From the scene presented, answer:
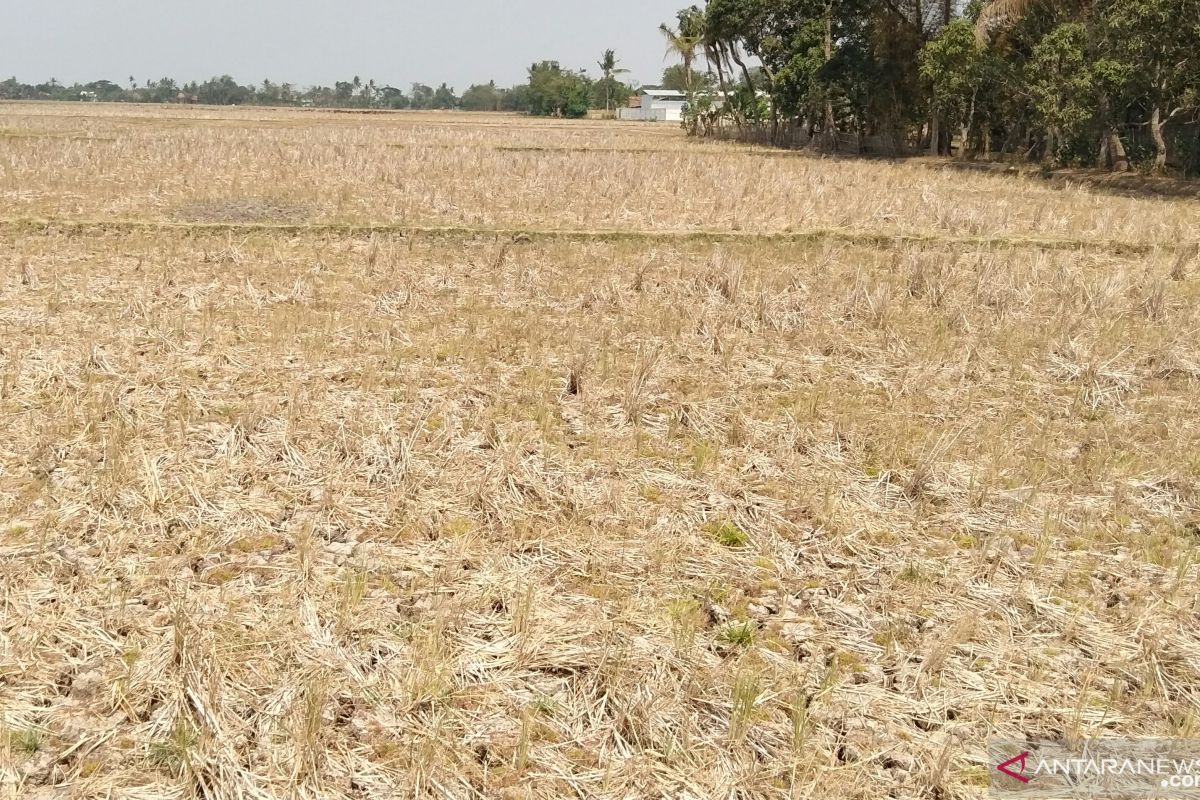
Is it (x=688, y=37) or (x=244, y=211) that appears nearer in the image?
(x=244, y=211)

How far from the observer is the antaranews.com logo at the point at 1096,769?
9.36 feet

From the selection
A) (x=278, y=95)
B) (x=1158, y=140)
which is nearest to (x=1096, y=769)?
(x=1158, y=140)

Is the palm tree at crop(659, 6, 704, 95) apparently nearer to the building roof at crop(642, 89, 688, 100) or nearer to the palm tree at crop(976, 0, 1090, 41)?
the palm tree at crop(976, 0, 1090, 41)

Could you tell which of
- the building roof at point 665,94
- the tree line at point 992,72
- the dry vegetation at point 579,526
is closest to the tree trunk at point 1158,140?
the tree line at point 992,72

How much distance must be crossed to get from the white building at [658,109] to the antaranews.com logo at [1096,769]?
3650 inches

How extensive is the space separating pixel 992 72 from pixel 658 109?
7385cm

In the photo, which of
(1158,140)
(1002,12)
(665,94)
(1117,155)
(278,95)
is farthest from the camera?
(278,95)

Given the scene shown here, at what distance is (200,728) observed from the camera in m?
2.93

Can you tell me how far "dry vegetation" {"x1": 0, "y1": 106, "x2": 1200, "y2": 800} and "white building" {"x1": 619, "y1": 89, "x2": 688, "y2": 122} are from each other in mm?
87001

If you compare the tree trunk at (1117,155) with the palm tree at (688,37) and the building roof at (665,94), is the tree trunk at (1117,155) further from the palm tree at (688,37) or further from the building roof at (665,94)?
the building roof at (665,94)

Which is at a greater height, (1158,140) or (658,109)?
(658,109)

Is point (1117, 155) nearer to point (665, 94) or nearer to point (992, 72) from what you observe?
point (992, 72)

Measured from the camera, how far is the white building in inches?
3674

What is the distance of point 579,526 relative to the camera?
4.41 metres
